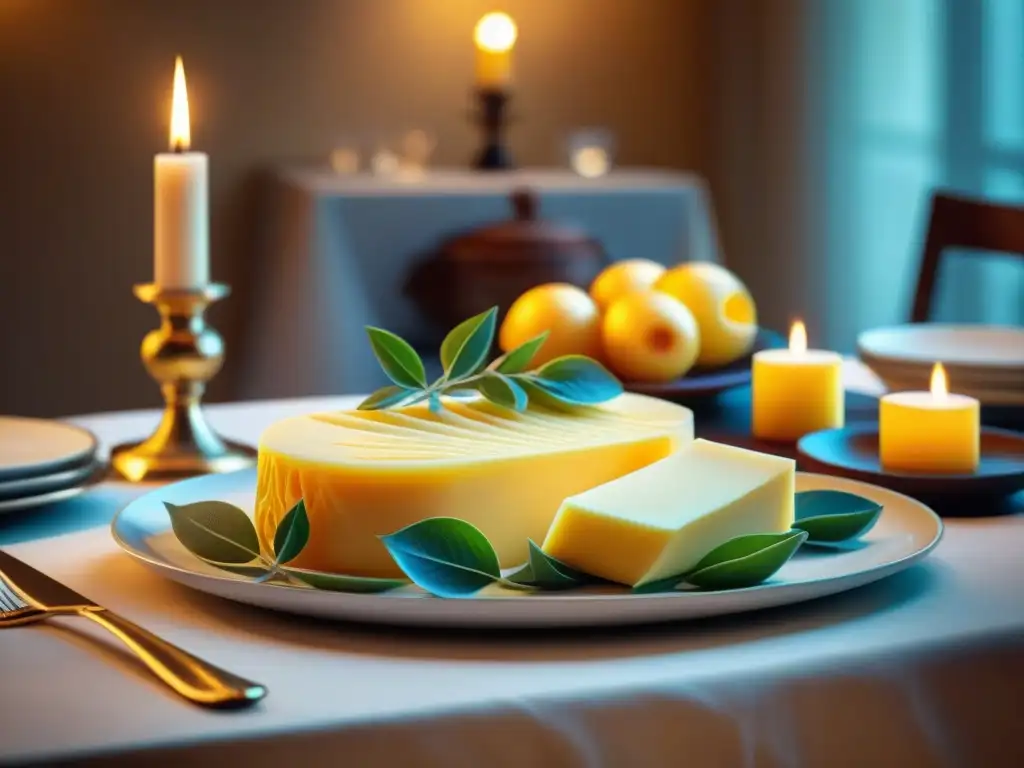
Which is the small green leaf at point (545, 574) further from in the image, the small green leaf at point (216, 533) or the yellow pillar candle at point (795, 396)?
the yellow pillar candle at point (795, 396)

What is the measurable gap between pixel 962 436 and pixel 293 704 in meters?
0.50

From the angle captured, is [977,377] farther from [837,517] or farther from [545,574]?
[545,574]

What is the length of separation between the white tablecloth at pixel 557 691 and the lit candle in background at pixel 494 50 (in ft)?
8.36

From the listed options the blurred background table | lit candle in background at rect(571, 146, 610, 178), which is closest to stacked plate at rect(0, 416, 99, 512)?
the blurred background table

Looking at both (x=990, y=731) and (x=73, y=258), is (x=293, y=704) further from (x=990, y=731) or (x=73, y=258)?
(x=73, y=258)

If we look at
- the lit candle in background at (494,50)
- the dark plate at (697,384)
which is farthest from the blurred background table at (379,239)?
the dark plate at (697,384)

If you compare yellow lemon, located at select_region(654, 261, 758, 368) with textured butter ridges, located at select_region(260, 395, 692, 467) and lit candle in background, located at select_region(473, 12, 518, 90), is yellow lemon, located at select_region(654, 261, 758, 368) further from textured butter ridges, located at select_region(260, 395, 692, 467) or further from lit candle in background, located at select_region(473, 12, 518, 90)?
lit candle in background, located at select_region(473, 12, 518, 90)

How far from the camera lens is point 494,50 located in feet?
10.3

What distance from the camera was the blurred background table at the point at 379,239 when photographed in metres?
2.78

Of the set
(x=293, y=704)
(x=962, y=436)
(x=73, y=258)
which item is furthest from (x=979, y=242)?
(x=73, y=258)

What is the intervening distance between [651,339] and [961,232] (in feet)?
3.14

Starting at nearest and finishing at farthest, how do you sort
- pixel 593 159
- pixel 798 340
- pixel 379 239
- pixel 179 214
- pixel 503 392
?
pixel 503 392
pixel 179 214
pixel 798 340
pixel 379 239
pixel 593 159

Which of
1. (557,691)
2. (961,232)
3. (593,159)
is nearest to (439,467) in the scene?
(557,691)

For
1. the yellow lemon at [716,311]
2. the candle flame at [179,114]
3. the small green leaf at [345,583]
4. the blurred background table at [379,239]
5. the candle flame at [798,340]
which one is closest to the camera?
the small green leaf at [345,583]
